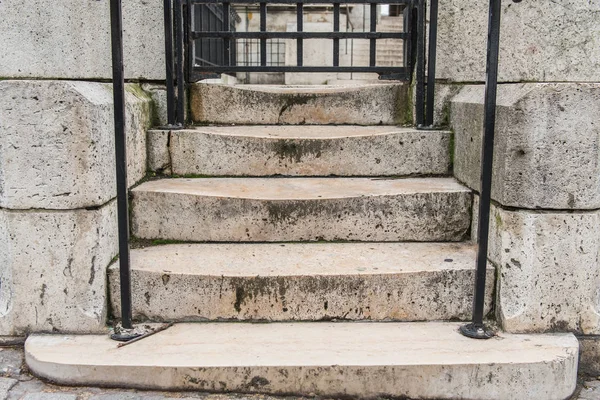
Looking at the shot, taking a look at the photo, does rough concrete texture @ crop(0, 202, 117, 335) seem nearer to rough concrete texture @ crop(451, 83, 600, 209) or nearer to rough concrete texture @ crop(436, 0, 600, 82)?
rough concrete texture @ crop(451, 83, 600, 209)

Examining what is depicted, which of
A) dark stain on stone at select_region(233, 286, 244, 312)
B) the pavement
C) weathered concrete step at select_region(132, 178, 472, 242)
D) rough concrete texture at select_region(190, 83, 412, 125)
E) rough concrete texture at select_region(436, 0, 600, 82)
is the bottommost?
the pavement

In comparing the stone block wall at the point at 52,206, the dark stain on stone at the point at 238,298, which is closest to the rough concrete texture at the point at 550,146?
the dark stain on stone at the point at 238,298

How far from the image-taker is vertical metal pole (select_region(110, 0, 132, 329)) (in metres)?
2.32

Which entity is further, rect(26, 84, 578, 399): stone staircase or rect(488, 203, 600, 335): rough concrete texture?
rect(488, 203, 600, 335): rough concrete texture

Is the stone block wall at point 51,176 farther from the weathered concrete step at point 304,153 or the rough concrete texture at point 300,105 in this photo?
the rough concrete texture at point 300,105

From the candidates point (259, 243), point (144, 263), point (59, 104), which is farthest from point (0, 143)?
point (259, 243)

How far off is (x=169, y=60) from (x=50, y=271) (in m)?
Answer: 1.60

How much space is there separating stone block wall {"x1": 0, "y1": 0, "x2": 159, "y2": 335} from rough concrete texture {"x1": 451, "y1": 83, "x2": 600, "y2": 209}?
72.2 inches

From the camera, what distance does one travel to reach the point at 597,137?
8.06 ft

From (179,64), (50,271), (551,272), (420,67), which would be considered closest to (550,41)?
(551,272)

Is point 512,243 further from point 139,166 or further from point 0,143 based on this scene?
point 0,143

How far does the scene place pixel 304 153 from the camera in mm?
3467

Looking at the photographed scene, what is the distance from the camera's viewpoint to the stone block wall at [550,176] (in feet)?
8.03

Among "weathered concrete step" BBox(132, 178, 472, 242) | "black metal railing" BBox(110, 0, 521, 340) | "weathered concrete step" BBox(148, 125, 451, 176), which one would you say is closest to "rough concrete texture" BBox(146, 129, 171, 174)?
"weathered concrete step" BBox(148, 125, 451, 176)
